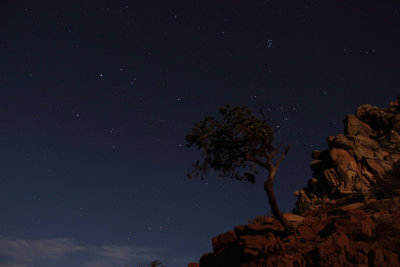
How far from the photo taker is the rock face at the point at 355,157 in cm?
3167

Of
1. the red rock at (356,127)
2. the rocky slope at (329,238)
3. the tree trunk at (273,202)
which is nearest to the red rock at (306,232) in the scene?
the rocky slope at (329,238)

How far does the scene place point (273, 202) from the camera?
47.6 ft

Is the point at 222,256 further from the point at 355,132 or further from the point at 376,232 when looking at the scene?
the point at 355,132

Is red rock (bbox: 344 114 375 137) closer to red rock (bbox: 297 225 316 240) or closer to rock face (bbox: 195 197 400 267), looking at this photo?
rock face (bbox: 195 197 400 267)

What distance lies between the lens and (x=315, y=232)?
13375 millimetres

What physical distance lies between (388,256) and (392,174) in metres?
15.7

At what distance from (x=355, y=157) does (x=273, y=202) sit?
2739 centimetres

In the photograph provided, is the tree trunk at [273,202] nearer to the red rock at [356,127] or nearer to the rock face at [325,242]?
the rock face at [325,242]

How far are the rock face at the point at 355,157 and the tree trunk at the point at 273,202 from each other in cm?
1646

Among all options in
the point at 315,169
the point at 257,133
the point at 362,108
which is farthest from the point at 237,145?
the point at 362,108

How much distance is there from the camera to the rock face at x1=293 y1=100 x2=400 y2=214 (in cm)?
3167

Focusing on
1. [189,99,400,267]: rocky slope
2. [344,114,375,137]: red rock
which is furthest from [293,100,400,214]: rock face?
[189,99,400,267]: rocky slope

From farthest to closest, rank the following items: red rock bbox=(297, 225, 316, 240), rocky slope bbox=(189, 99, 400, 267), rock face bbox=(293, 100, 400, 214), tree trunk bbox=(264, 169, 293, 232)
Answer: rock face bbox=(293, 100, 400, 214), tree trunk bbox=(264, 169, 293, 232), red rock bbox=(297, 225, 316, 240), rocky slope bbox=(189, 99, 400, 267)

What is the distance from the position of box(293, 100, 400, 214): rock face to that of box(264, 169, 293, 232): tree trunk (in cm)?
1646
